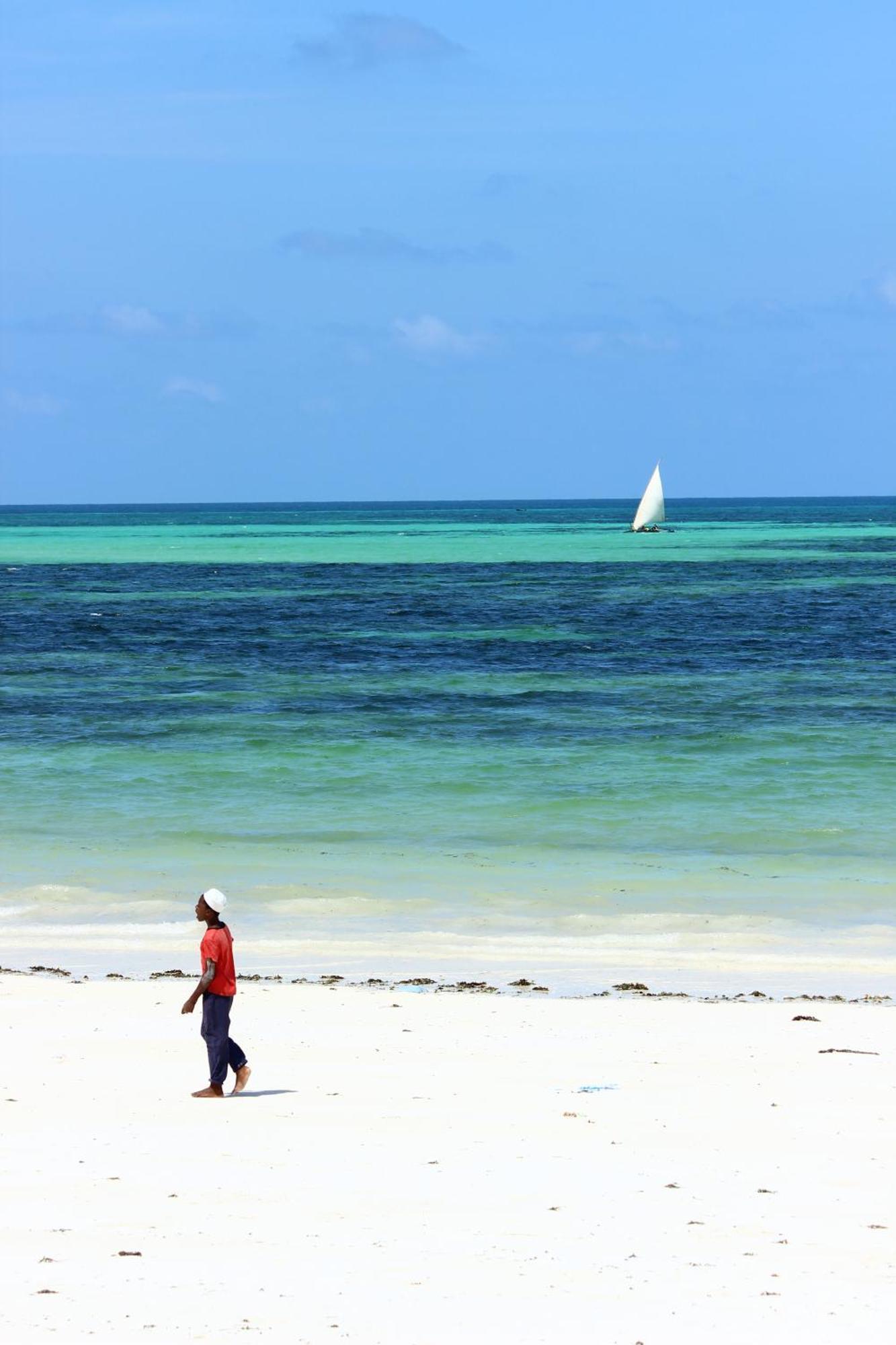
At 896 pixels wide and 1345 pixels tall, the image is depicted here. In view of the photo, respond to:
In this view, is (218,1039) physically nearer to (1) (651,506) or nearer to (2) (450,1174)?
(2) (450,1174)

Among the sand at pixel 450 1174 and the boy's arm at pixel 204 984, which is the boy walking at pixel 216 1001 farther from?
the sand at pixel 450 1174

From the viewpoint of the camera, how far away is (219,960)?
10406mm

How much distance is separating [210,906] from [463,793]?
42.2 ft

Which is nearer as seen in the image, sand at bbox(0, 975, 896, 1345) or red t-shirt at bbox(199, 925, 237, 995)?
sand at bbox(0, 975, 896, 1345)

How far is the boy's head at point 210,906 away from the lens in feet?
33.8

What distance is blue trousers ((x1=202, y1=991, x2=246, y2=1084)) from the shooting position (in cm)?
1019

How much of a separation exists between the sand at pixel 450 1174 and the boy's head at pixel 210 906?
1076 mm

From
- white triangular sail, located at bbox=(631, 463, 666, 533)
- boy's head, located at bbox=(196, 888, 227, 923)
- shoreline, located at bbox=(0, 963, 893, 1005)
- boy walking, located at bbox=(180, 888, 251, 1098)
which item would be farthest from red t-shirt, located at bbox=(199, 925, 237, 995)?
white triangular sail, located at bbox=(631, 463, 666, 533)

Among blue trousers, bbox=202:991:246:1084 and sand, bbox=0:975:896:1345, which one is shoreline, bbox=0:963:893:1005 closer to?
sand, bbox=0:975:896:1345

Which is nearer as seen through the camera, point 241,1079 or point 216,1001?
point 241,1079

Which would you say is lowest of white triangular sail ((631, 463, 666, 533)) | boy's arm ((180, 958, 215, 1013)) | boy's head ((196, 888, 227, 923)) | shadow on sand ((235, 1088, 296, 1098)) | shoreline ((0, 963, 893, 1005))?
shoreline ((0, 963, 893, 1005))

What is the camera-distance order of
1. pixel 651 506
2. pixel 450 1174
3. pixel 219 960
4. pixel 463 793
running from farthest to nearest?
1. pixel 651 506
2. pixel 463 793
3. pixel 219 960
4. pixel 450 1174

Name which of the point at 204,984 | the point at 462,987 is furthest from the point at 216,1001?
the point at 462,987

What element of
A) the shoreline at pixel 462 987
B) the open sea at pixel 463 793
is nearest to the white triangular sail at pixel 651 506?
the open sea at pixel 463 793
